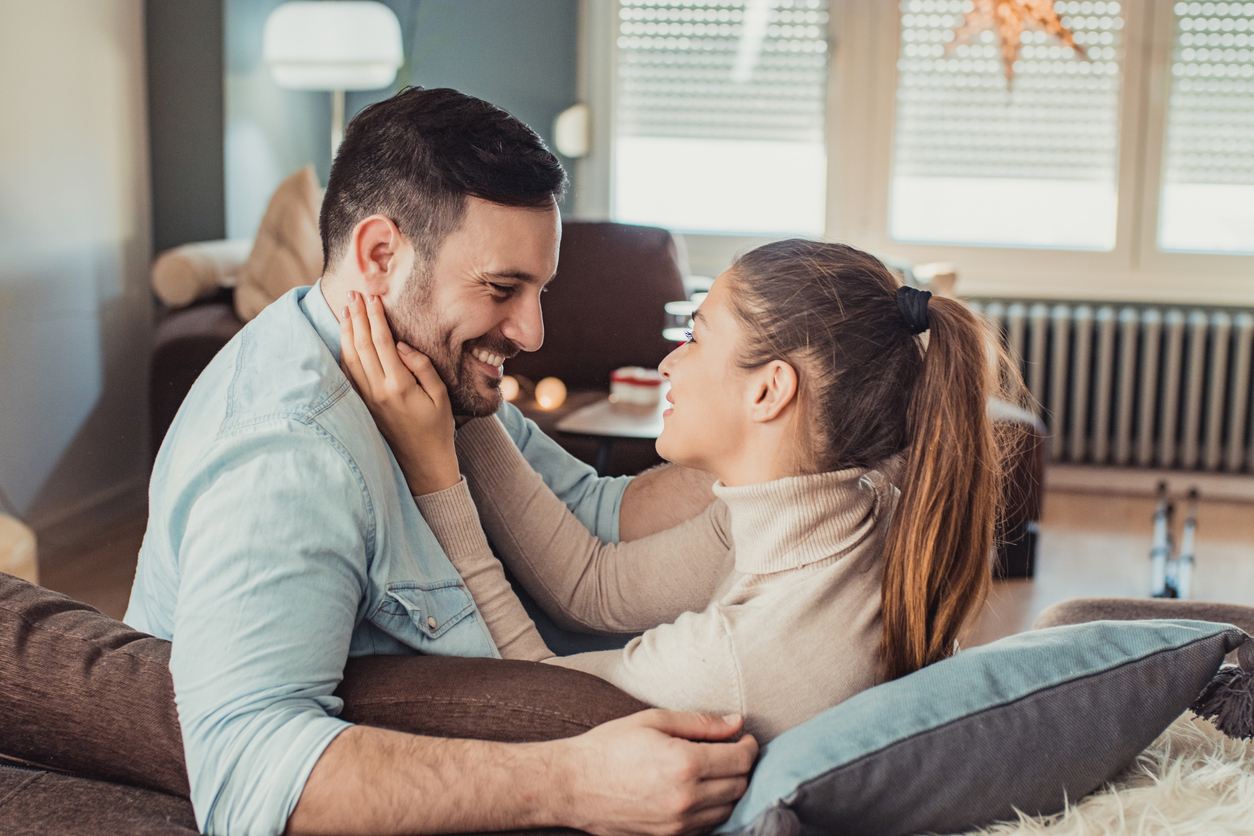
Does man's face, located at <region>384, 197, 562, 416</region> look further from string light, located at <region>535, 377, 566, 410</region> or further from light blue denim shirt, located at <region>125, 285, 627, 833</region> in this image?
string light, located at <region>535, 377, 566, 410</region>

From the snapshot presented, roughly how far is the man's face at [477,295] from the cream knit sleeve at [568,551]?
10 cm

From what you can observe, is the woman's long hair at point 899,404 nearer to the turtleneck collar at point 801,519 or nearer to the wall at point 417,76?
the turtleneck collar at point 801,519

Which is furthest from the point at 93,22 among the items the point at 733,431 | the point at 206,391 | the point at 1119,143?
the point at 1119,143

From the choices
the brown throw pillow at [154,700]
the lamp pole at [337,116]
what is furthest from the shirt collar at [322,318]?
the lamp pole at [337,116]

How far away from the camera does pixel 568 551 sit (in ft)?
4.01

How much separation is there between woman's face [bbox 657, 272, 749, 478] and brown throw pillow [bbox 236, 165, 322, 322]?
2206 millimetres

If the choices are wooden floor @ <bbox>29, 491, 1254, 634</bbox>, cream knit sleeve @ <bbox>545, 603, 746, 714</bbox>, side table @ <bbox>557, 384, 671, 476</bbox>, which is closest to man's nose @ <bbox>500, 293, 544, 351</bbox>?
cream knit sleeve @ <bbox>545, 603, 746, 714</bbox>

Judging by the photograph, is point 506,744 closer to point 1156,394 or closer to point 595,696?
point 595,696

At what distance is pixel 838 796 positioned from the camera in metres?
0.73

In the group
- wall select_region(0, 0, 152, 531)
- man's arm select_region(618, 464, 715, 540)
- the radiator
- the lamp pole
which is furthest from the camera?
the radiator

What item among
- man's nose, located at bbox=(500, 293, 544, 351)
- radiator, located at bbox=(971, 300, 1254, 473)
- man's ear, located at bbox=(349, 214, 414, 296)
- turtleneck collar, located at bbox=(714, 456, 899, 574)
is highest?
man's ear, located at bbox=(349, 214, 414, 296)

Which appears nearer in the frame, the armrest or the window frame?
the armrest

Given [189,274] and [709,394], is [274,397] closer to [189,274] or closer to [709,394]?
[709,394]

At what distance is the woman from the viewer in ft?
2.94
